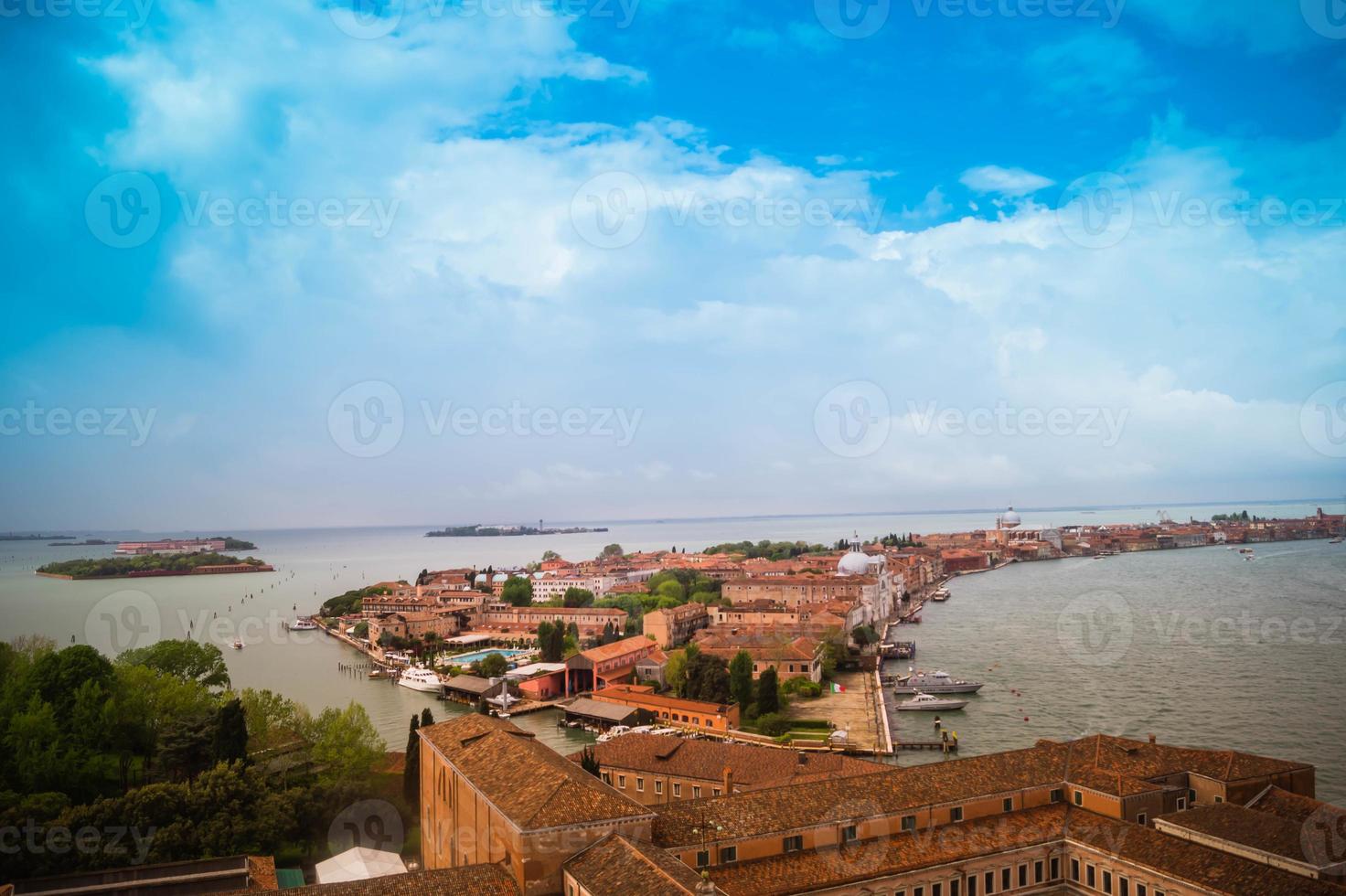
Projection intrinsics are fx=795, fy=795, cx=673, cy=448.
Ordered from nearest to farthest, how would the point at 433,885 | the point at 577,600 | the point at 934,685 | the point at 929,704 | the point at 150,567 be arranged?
the point at 433,885 < the point at 929,704 < the point at 934,685 < the point at 577,600 < the point at 150,567

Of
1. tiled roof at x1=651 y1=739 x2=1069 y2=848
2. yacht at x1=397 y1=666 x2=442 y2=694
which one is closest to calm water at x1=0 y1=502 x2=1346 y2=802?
yacht at x1=397 y1=666 x2=442 y2=694

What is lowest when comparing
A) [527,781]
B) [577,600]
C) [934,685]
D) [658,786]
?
[934,685]

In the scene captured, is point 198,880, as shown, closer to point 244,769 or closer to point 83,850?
point 83,850

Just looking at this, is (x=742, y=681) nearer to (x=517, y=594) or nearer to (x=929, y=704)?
(x=929, y=704)

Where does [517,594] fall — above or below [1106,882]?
below

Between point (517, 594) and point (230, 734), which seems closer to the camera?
point (230, 734)

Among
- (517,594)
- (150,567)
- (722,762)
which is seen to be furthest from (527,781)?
(150,567)
